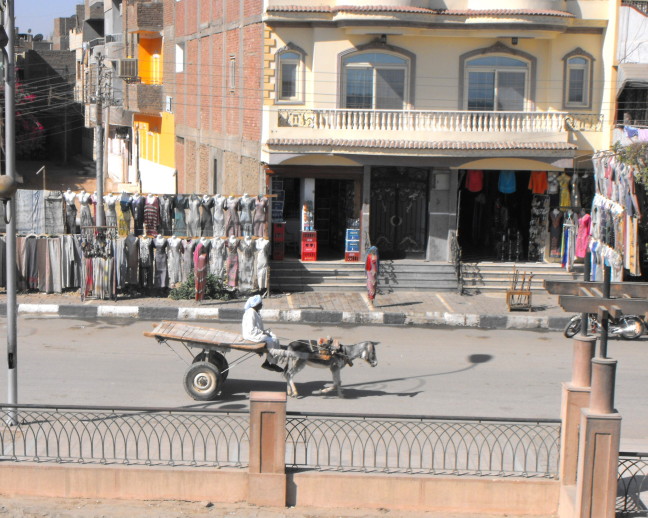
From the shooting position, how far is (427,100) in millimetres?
23562

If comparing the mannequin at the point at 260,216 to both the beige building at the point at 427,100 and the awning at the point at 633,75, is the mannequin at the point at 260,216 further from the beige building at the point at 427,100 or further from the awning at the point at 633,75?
the awning at the point at 633,75

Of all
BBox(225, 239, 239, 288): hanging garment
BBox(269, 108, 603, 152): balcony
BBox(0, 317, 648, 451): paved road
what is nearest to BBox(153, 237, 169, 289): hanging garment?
BBox(225, 239, 239, 288): hanging garment

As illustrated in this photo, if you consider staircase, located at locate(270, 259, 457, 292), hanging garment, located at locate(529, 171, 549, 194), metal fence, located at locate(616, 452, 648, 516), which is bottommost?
metal fence, located at locate(616, 452, 648, 516)

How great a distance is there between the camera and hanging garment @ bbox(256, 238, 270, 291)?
A: 21.4 metres

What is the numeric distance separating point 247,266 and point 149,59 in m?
18.9

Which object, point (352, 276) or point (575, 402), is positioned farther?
point (352, 276)

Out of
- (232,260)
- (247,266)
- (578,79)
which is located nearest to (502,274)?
(578,79)

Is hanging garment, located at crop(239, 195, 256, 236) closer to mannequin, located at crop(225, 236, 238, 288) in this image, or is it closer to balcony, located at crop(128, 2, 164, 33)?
mannequin, located at crop(225, 236, 238, 288)

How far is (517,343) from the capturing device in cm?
1895

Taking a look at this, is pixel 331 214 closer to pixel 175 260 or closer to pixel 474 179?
pixel 474 179

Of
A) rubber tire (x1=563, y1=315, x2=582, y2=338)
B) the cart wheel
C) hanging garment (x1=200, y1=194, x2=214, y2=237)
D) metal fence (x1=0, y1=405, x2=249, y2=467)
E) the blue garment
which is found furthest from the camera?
the blue garment

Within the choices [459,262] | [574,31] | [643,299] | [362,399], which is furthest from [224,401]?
[574,31]

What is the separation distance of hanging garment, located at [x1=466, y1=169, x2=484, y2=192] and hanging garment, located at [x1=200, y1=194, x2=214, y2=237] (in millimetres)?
6632

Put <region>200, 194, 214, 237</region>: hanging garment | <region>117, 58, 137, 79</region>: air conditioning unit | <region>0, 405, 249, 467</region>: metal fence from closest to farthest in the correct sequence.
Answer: <region>0, 405, 249, 467</region>: metal fence
<region>200, 194, 214, 237</region>: hanging garment
<region>117, 58, 137, 79</region>: air conditioning unit
